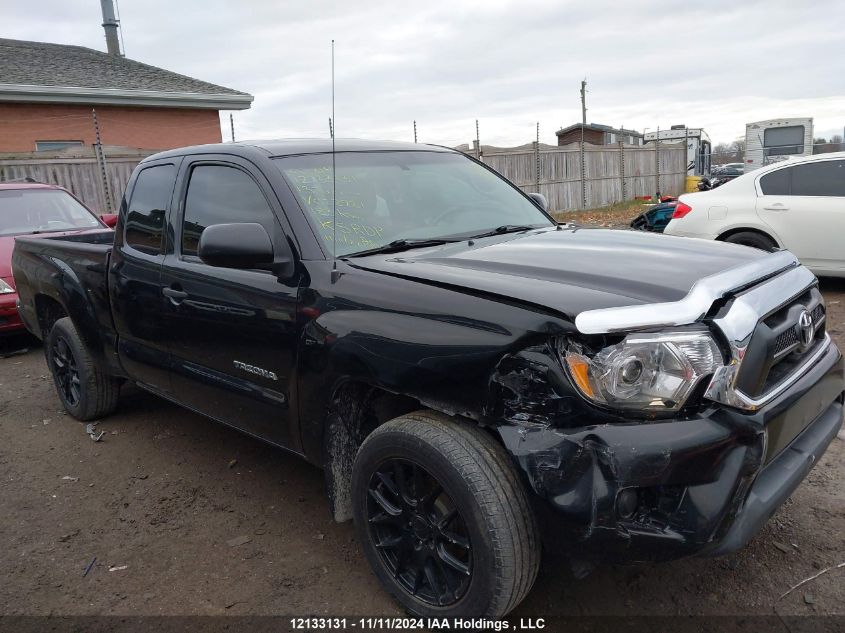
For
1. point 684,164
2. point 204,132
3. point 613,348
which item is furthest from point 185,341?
point 684,164

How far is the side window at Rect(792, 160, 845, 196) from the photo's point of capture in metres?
7.18

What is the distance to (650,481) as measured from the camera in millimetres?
1971

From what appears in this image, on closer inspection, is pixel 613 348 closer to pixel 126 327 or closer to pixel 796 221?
pixel 126 327

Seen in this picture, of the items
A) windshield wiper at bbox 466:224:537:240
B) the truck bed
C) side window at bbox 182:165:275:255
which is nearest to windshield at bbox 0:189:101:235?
the truck bed

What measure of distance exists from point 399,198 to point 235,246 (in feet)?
3.08

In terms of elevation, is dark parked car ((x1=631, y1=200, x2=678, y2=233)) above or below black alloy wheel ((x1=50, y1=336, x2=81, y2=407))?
above

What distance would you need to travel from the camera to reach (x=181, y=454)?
4.28 m

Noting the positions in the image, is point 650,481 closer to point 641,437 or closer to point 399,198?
point 641,437

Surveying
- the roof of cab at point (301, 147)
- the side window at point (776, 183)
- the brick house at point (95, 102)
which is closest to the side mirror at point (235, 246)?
the roof of cab at point (301, 147)

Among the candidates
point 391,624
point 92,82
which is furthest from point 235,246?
point 92,82

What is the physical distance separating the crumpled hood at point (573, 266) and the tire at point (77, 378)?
280 cm

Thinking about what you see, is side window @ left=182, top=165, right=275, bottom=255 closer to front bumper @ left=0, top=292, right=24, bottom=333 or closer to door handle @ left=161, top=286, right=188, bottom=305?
door handle @ left=161, top=286, right=188, bottom=305

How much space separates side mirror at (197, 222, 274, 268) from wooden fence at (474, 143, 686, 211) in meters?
13.7

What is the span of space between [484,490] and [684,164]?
1079 inches
